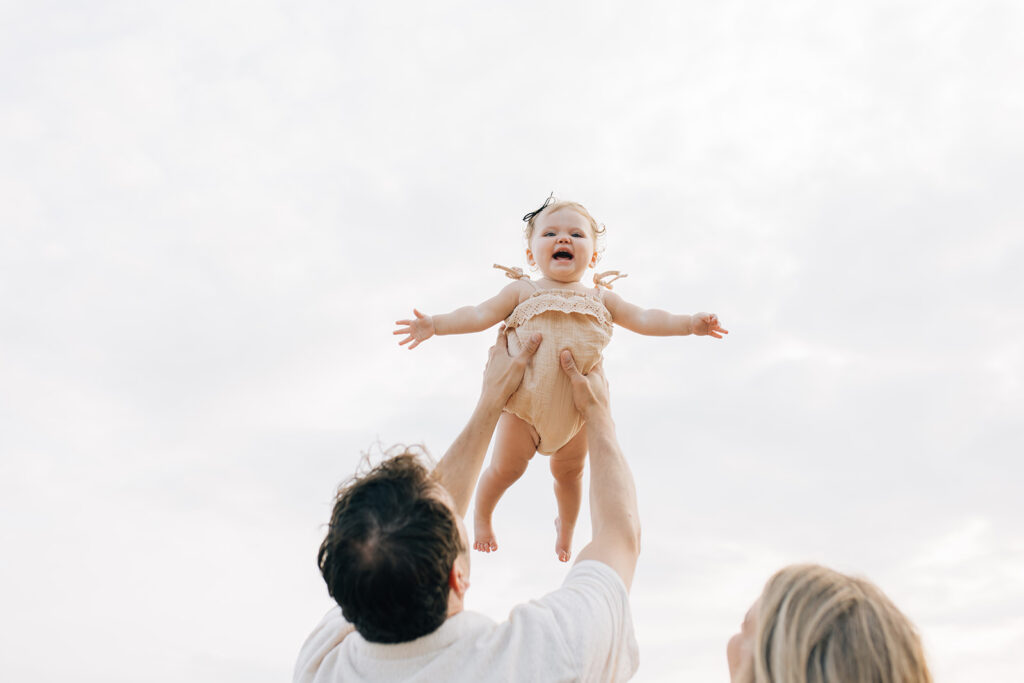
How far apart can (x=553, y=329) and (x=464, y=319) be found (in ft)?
1.93

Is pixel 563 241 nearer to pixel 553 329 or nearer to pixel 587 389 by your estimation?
pixel 553 329

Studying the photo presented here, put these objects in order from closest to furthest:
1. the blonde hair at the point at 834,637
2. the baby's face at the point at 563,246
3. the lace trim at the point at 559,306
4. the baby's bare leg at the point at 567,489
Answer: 1. the blonde hair at the point at 834,637
2. the lace trim at the point at 559,306
3. the baby's face at the point at 563,246
4. the baby's bare leg at the point at 567,489

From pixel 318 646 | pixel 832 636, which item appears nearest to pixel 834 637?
pixel 832 636

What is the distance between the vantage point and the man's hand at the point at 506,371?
5.72m

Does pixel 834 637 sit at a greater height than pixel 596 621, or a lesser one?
lesser

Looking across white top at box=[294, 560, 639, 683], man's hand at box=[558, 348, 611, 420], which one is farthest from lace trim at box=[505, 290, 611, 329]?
white top at box=[294, 560, 639, 683]

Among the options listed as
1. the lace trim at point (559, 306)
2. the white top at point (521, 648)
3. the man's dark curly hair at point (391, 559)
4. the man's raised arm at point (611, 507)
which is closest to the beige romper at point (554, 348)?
the lace trim at point (559, 306)

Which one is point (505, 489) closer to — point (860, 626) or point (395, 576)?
point (395, 576)

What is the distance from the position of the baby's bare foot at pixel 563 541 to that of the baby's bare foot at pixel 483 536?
45cm

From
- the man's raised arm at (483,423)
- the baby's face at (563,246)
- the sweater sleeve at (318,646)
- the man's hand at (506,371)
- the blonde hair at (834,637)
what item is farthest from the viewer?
the baby's face at (563,246)

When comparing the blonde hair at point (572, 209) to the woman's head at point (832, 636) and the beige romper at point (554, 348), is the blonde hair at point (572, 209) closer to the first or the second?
the beige romper at point (554, 348)

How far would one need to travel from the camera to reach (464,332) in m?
6.00

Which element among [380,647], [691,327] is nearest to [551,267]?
[691,327]

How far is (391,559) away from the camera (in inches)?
112
